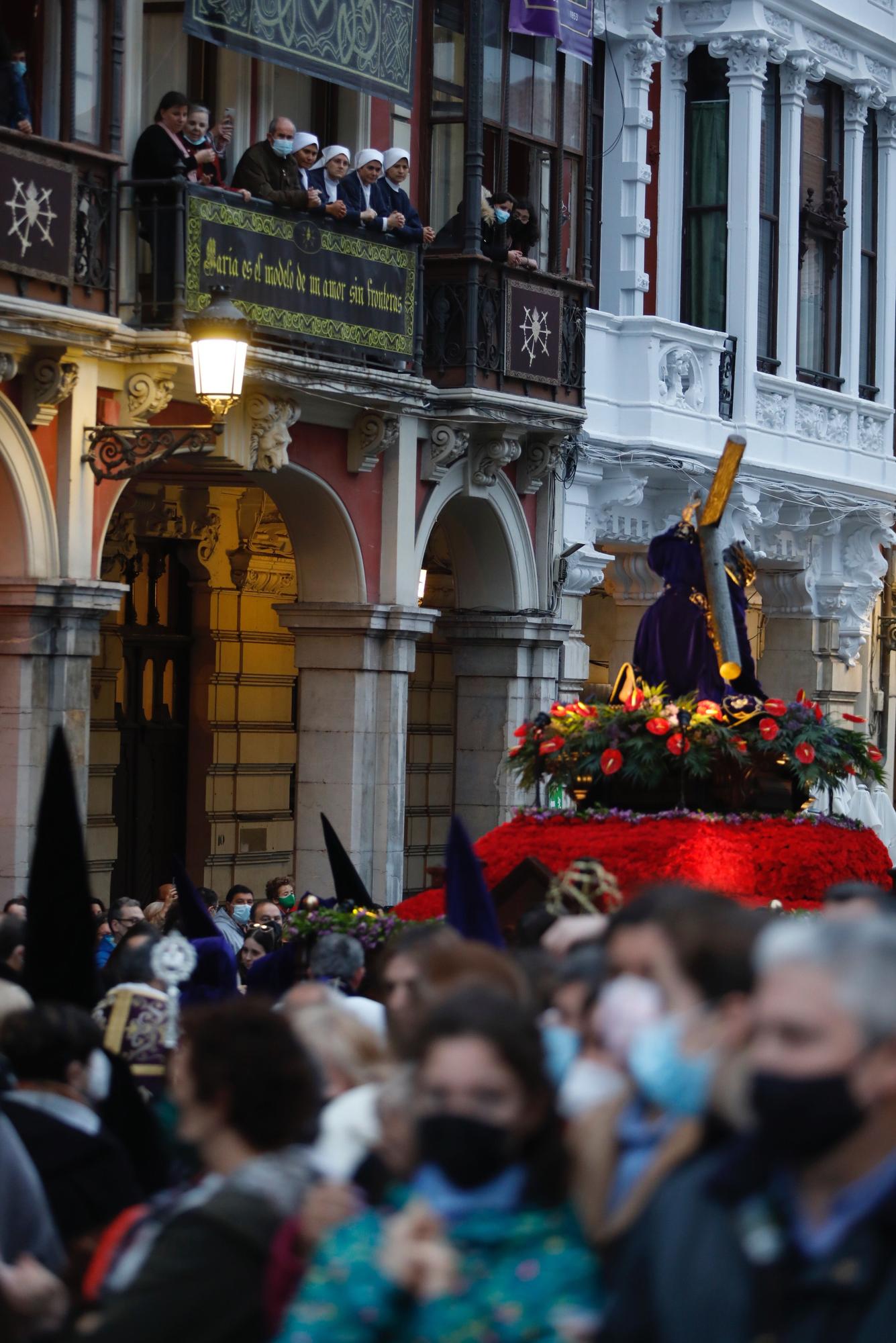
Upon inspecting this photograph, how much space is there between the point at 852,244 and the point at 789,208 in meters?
1.85

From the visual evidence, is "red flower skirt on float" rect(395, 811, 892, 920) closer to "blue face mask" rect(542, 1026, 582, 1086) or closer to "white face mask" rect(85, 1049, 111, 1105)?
"white face mask" rect(85, 1049, 111, 1105)

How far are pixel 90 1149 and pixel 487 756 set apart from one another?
1616cm

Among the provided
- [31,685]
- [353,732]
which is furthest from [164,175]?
[353,732]

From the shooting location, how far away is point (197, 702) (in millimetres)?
22109

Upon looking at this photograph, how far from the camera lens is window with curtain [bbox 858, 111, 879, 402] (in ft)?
88.8

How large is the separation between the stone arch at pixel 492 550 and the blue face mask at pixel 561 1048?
16.1 metres

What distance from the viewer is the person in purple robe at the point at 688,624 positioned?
47.1 ft

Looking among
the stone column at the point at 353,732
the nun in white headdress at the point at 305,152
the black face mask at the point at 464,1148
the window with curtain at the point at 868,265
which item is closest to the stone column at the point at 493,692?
the stone column at the point at 353,732

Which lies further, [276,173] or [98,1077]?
[276,173]

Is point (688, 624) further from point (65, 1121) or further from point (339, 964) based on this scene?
point (65, 1121)

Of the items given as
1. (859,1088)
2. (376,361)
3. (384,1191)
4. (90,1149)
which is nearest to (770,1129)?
(859,1088)

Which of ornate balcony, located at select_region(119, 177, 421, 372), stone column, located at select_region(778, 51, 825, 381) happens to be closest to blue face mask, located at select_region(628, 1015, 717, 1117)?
ornate balcony, located at select_region(119, 177, 421, 372)

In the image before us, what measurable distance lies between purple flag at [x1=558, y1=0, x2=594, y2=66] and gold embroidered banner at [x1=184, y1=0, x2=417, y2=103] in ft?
5.79

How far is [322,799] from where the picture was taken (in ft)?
64.5
